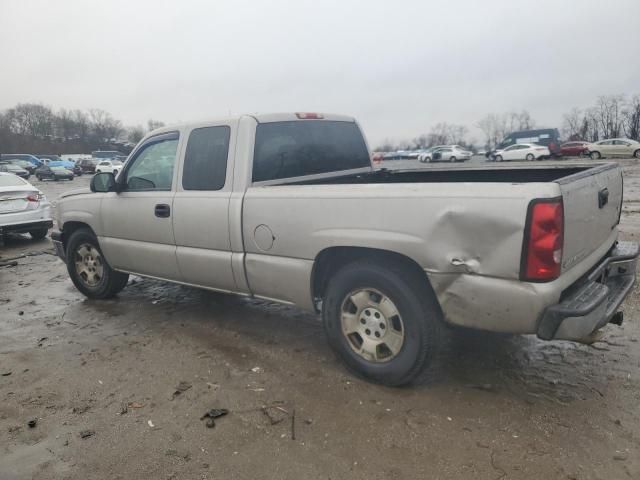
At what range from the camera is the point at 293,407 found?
3248 millimetres

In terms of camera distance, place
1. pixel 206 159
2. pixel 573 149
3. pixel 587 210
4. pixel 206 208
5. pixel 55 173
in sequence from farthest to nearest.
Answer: pixel 573 149 → pixel 55 173 → pixel 206 159 → pixel 206 208 → pixel 587 210

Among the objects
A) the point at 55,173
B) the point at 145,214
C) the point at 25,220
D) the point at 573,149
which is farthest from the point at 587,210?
the point at 573,149

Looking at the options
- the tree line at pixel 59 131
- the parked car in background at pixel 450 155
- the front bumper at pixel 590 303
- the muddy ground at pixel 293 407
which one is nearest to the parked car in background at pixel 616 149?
the parked car in background at pixel 450 155

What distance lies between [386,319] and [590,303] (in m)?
1.24

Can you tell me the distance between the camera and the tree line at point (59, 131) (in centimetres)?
8756

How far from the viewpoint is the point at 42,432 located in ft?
10.2

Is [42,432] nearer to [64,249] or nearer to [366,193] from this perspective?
[366,193]

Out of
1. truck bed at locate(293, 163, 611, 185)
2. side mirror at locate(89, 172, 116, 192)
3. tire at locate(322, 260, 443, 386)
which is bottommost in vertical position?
tire at locate(322, 260, 443, 386)

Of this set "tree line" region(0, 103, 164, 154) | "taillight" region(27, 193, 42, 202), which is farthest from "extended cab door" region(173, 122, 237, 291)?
"tree line" region(0, 103, 164, 154)

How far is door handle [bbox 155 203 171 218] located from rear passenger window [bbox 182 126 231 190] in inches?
10.9

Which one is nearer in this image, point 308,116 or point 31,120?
point 308,116

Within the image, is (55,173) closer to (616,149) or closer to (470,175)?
(470,175)

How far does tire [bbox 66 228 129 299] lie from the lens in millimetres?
5582

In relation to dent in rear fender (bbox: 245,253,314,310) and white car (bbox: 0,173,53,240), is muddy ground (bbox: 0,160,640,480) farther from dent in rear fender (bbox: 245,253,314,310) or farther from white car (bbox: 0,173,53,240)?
white car (bbox: 0,173,53,240)
